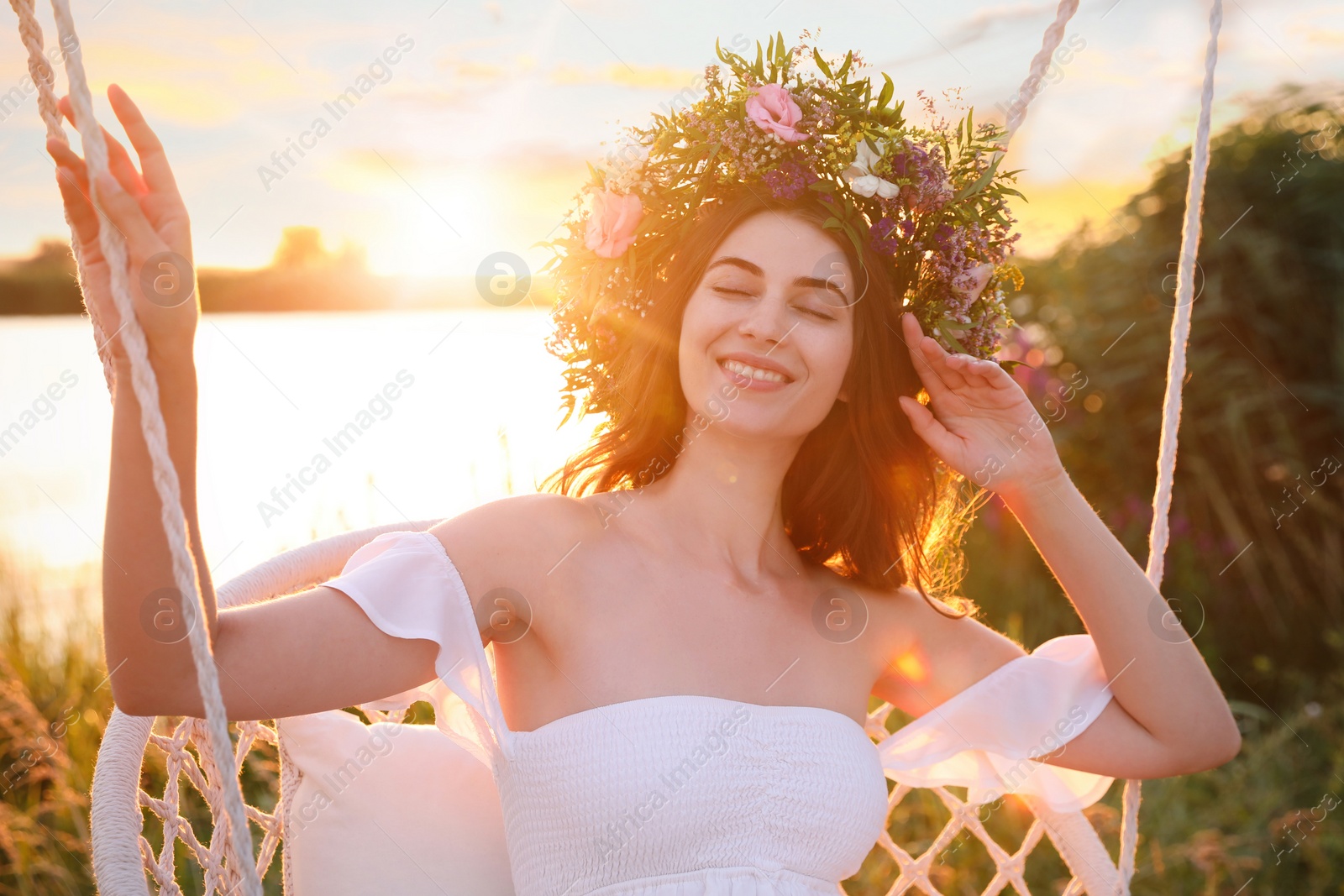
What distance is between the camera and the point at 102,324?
1159 millimetres

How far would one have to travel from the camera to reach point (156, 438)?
41.1 inches

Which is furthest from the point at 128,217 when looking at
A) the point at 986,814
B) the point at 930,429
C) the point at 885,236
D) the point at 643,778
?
the point at 986,814

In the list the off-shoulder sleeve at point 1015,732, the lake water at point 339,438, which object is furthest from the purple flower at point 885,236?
the off-shoulder sleeve at point 1015,732

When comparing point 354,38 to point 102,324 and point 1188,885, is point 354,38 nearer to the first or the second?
point 102,324

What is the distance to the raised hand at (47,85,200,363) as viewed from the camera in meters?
1.07

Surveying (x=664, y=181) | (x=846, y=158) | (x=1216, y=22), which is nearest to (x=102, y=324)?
(x=664, y=181)

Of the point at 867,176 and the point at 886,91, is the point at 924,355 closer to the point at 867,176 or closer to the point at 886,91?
the point at 867,176

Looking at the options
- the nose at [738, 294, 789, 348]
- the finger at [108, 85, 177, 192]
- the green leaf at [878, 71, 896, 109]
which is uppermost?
the green leaf at [878, 71, 896, 109]

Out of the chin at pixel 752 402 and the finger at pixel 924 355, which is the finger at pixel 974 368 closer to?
the finger at pixel 924 355

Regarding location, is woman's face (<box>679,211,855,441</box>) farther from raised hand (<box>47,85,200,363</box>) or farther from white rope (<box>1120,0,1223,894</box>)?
raised hand (<box>47,85,200,363</box>)

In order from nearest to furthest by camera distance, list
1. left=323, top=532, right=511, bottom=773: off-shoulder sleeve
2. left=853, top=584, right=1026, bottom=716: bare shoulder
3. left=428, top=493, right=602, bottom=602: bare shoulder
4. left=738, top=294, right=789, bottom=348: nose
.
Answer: left=323, top=532, right=511, bottom=773: off-shoulder sleeve, left=428, top=493, right=602, bottom=602: bare shoulder, left=738, top=294, right=789, bottom=348: nose, left=853, top=584, right=1026, bottom=716: bare shoulder

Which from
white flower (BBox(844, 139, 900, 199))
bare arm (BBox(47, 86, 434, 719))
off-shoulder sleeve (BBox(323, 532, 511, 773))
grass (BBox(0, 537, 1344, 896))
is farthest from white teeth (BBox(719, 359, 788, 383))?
grass (BBox(0, 537, 1344, 896))

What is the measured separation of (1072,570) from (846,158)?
870 millimetres

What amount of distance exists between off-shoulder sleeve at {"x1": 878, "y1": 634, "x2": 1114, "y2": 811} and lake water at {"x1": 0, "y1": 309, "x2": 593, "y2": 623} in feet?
3.08
